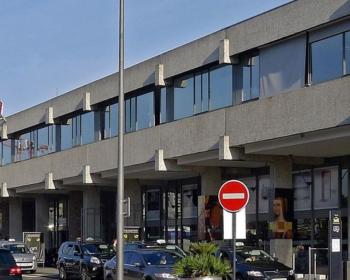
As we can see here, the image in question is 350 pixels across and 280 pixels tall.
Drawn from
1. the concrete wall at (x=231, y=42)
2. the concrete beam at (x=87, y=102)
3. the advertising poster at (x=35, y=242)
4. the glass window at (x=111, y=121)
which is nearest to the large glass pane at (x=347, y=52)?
the concrete wall at (x=231, y=42)

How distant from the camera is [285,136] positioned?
24391 millimetres

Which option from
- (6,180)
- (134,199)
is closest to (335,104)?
(134,199)

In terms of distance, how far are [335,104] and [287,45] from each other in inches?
148

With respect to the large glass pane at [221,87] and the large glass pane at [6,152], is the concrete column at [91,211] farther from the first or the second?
the large glass pane at [221,87]

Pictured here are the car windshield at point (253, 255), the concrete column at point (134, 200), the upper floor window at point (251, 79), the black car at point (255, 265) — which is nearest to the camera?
the black car at point (255, 265)

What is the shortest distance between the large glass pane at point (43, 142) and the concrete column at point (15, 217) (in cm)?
626

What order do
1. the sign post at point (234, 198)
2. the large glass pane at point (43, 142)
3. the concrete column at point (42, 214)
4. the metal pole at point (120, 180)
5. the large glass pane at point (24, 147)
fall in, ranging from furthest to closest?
the concrete column at point (42, 214)
the large glass pane at point (24, 147)
the large glass pane at point (43, 142)
the metal pole at point (120, 180)
the sign post at point (234, 198)

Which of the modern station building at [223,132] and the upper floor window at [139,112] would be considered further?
the upper floor window at [139,112]

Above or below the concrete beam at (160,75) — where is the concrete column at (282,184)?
below

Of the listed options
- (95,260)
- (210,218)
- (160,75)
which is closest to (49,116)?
(160,75)

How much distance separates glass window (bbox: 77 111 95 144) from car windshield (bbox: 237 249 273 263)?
16.8 metres

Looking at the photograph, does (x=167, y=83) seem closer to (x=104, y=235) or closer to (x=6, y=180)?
(x=104, y=235)

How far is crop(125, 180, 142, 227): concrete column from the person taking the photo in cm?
3823

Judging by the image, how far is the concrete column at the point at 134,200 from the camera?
3823 cm
